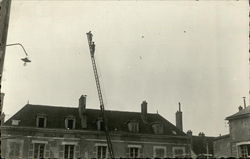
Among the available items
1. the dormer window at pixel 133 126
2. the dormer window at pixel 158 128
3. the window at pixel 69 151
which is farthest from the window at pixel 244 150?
the window at pixel 69 151

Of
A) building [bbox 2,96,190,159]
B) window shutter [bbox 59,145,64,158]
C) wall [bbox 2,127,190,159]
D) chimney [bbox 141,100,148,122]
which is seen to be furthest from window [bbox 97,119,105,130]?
chimney [bbox 141,100,148,122]

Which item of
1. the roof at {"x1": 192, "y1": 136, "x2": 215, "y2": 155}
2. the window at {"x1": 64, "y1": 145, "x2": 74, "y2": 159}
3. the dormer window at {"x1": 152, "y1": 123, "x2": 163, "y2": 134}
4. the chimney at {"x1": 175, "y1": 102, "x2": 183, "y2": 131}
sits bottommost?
the window at {"x1": 64, "y1": 145, "x2": 74, "y2": 159}

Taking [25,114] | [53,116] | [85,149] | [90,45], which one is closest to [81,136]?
[85,149]

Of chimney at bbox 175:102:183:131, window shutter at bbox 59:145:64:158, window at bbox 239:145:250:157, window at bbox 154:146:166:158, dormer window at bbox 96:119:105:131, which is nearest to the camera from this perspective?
window at bbox 239:145:250:157

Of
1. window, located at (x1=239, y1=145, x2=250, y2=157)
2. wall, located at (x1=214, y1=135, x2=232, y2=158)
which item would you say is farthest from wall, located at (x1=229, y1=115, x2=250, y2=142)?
wall, located at (x1=214, y1=135, x2=232, y2=158)

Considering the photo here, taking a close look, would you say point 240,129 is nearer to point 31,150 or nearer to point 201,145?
point 31,150

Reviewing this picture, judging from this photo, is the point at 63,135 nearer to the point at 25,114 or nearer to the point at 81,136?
the point at 81,136

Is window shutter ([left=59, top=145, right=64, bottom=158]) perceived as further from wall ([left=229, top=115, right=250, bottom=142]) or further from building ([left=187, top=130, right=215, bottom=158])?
building ([left=187, top=130, right=215, bottom=158])

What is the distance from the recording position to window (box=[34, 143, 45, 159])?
87.1ft

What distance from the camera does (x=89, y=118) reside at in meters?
29.8

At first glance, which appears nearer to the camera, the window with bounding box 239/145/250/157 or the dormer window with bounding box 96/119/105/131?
the window with bounding box 239/145/250/157

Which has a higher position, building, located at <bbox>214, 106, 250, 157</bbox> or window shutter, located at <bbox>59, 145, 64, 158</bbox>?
building, located at <bbox>214, 106, 250, 157</bbox>

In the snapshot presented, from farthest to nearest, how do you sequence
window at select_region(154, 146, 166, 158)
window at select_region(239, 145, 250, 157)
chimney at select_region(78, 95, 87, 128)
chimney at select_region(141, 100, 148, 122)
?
chimney at select_region(141, 100, 148, 122)
chimney at select_region(78, 95, 87, 128)
window at select_region(154, 146, 166, 158)
window at select_region(239, 145, 250, 157)

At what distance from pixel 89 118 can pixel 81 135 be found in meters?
2.32
